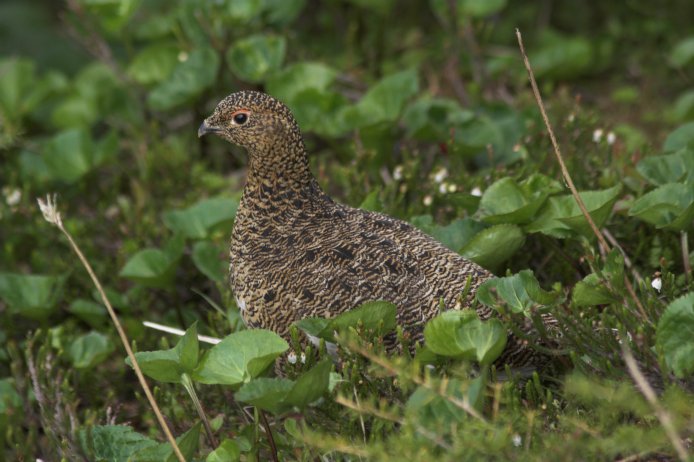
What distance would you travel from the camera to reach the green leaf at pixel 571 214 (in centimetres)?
302

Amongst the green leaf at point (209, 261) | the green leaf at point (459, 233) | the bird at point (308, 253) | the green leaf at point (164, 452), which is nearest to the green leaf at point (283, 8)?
the green leaf at point (209, 261)

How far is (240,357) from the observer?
2572mm

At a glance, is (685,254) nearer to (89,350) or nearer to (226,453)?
(226,453)

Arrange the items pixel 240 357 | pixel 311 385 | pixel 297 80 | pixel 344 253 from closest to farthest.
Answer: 1. pixel 311 385
2. pixel 240 357
3. pixel 344 253
4. pixel 297 80

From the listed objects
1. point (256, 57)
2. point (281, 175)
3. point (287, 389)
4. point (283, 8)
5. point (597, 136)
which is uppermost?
point (283, 8)

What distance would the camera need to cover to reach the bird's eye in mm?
3256

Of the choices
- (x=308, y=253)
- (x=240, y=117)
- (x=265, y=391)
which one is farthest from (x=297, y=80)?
(x=265, y=391)

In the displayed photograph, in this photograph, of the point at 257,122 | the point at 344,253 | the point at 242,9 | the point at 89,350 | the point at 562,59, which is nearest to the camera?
the point at 344,253

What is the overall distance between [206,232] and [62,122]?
197 centimetres

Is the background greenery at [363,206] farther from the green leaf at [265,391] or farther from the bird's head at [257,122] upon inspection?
the bird's head at [257,122]

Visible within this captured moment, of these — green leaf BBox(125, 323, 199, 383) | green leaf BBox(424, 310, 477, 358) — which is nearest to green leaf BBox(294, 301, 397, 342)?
green leaf BBox(424, 310, 477, 358)

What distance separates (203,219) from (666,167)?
185 centimetres

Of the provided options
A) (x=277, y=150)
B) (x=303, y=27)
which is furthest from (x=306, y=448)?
(x=303, y=27)

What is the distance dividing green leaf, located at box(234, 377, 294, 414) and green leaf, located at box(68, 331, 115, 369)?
1.31m
